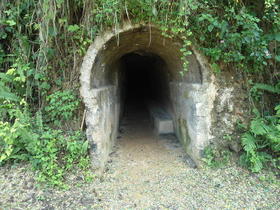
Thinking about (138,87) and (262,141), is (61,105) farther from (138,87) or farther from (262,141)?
(138,87)

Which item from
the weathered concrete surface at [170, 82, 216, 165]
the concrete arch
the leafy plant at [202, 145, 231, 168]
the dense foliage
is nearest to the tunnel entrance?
the weathered concrete surface at [170, 82, 216, 165]

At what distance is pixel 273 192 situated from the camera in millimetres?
2861

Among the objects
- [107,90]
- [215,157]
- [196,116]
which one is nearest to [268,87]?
[196,116]

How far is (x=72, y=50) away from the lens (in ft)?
10.7

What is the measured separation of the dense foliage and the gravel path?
0.26 meters

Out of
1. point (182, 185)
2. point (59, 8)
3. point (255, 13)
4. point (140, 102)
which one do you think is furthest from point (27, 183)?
point (140, 102)

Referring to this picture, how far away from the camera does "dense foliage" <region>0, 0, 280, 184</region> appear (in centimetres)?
295

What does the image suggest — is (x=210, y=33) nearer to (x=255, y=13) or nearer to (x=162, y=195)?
(x=255, y=13)

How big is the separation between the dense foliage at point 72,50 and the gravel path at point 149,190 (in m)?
0.26

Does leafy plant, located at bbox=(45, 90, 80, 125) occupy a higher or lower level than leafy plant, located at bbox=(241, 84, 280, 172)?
higher

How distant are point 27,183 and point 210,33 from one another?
12.3ft

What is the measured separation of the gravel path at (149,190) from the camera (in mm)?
2686

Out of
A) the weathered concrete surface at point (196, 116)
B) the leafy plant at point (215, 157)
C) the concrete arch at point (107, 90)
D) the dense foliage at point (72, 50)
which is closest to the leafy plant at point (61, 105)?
the dense foliage at point (72, 50)

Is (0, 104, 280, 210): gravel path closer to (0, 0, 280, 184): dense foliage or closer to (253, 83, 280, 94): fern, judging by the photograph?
(0, 0, 280, 184): dense foliage
